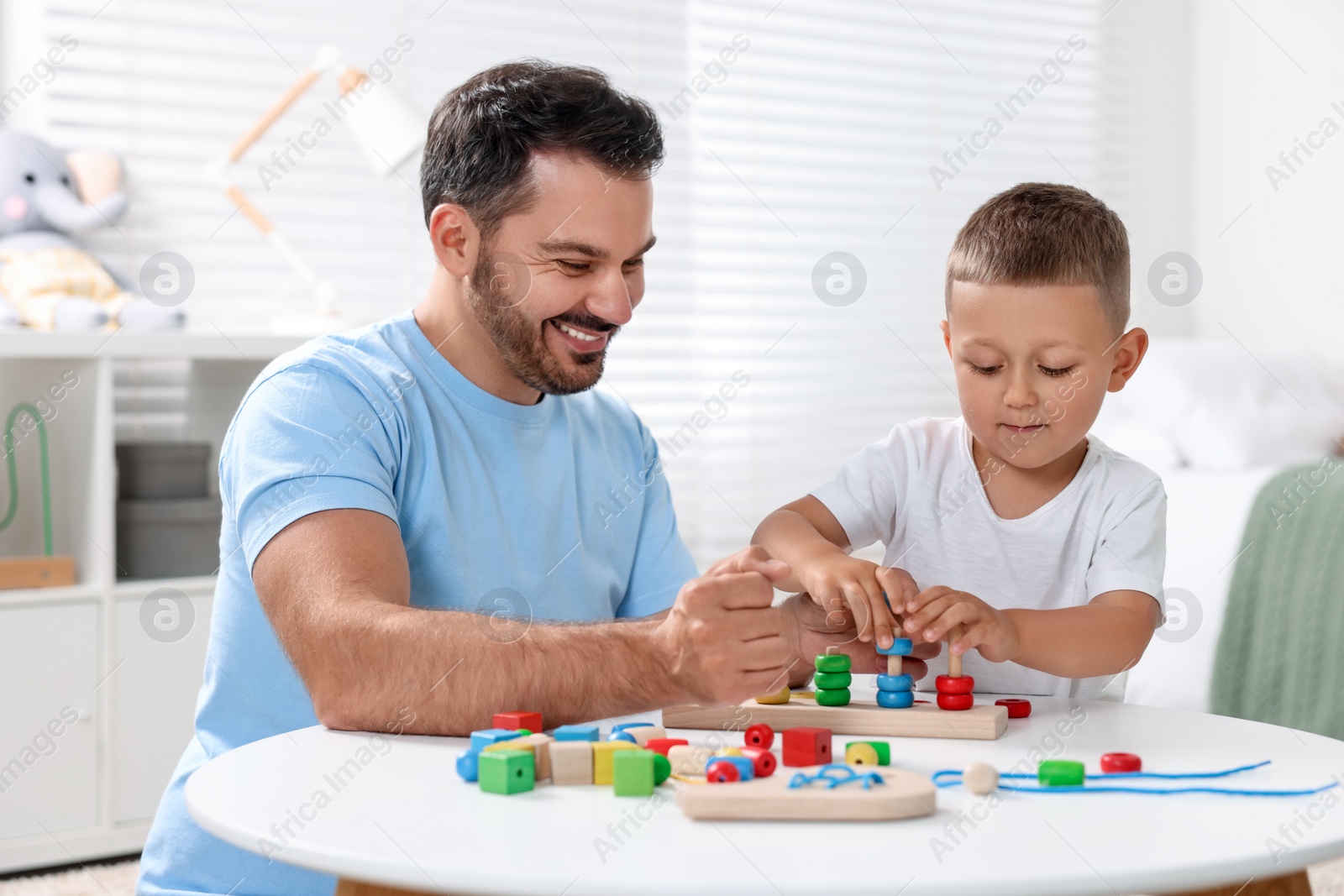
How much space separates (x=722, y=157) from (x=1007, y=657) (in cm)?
216

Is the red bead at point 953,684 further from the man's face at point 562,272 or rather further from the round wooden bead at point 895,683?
the man's face at point 562,272

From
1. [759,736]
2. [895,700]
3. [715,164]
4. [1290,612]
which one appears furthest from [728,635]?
[715,164]

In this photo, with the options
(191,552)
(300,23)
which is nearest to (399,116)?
(300,23)

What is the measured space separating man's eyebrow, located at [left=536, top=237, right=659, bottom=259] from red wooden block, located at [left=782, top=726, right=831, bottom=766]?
0.59m

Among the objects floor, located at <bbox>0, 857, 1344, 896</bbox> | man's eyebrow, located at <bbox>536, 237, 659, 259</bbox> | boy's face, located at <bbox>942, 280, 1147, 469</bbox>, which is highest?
man's eyebrow, located at <bbox>536, 237, 659, 259</bbox>

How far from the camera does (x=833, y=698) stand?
3.27ft

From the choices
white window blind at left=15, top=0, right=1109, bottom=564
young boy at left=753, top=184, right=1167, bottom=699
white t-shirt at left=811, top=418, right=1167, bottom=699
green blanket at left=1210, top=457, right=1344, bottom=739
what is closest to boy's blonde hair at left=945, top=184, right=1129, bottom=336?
young boy at left=753, top=184, right=1167, bottom=699

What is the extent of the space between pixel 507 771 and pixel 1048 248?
0.74 metres

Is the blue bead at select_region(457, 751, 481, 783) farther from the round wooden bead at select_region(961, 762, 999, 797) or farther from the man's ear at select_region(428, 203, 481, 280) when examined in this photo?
the man's ear at select_region(428, 203, 481, 280)

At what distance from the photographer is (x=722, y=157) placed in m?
3.00

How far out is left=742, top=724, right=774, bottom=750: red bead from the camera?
34.8 inches

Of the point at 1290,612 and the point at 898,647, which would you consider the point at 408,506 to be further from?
the point at 1290,612

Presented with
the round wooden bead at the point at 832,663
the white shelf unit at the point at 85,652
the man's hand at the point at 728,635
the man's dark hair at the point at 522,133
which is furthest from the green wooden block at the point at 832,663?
the white shelf unit at the point at 85,652

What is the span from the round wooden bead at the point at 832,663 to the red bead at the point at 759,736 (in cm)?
13
